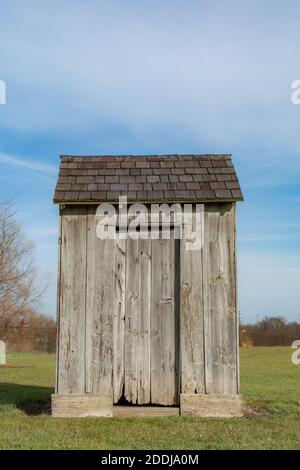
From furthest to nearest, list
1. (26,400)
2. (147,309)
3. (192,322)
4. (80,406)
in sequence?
(26,400) < (147,309) < (192,322) < (80,406)

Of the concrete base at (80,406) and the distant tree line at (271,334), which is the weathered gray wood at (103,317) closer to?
the concrete base at (80,406)

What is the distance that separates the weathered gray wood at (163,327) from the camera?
866 cm

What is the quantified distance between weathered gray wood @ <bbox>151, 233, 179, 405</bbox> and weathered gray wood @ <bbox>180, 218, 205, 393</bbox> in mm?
174

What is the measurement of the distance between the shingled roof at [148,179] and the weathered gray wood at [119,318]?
0.88m

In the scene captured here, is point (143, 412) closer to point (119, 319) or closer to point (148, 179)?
point (119, 319)

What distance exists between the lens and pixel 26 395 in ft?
38.8

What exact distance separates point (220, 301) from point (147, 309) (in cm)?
115

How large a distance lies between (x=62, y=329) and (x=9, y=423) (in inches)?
60.9

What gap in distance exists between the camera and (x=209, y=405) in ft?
27.7

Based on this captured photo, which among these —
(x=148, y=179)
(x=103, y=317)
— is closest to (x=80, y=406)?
(x=103, y=317)

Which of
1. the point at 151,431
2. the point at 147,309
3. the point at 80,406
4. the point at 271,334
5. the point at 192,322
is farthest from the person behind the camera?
the point at 271,334

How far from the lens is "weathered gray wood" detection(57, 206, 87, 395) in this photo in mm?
8578
